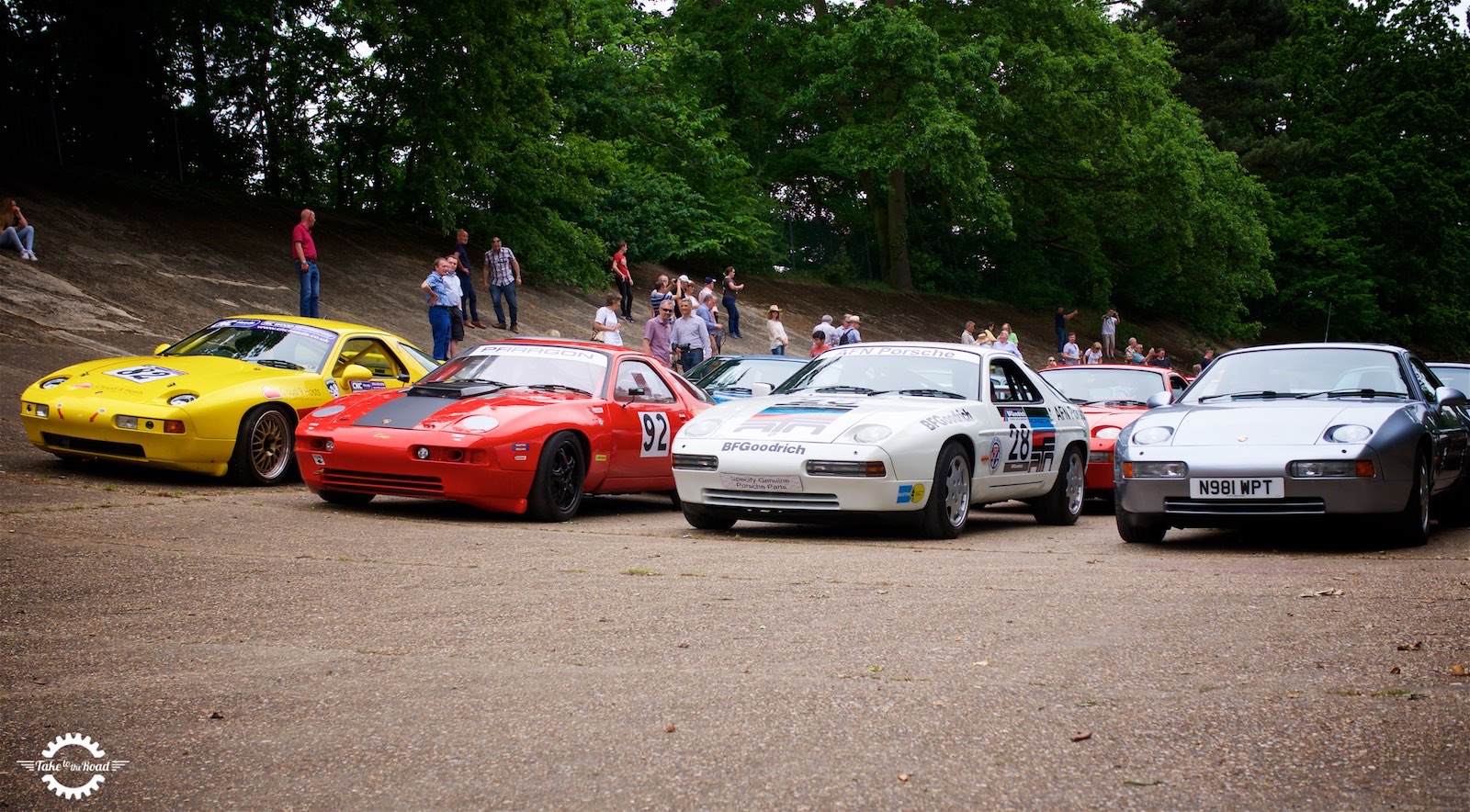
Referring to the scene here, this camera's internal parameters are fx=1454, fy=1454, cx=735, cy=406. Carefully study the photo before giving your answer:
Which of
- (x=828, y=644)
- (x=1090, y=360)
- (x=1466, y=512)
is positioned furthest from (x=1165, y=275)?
(x=828, y=644)

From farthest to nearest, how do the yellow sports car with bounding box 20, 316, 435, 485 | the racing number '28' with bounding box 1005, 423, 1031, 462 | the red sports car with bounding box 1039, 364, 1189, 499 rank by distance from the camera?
1. the red sports car with bounding box 1039, 364, 1189, 499
2. the yellow sports car with bounding box 20, 316, 435, 485
3. the racing number '28' with bounding box 1005, 423, 1031, 462

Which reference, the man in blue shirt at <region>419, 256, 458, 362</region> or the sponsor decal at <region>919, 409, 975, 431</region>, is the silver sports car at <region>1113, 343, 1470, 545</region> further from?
the man in blue shirt at <region>419, 256, 458, 362</region>

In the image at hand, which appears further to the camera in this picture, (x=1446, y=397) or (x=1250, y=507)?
(x=1446, y=397)

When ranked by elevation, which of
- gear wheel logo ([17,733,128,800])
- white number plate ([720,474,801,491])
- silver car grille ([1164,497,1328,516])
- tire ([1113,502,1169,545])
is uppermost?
white number plate ([720,474,801,491])

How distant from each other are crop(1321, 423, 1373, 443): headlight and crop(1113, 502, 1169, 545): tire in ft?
3.82

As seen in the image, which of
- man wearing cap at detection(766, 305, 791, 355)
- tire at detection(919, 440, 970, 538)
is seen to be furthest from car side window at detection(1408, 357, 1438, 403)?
man wearing cap at detection(766, 305, 791, 355)

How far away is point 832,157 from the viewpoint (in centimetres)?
4141

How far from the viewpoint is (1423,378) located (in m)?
10.6

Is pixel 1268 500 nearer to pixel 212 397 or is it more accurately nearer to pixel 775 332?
pixel 212 397

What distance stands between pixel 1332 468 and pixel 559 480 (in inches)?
212

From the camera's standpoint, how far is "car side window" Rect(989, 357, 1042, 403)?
11.3m

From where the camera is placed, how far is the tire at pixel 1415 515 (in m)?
9.05

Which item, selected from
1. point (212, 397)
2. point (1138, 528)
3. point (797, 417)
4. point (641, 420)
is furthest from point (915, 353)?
point (212, 397)

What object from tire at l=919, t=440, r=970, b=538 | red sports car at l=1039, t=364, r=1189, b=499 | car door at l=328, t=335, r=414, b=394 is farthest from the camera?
red sports car at l=1039, t=364, r=1189, b=499
